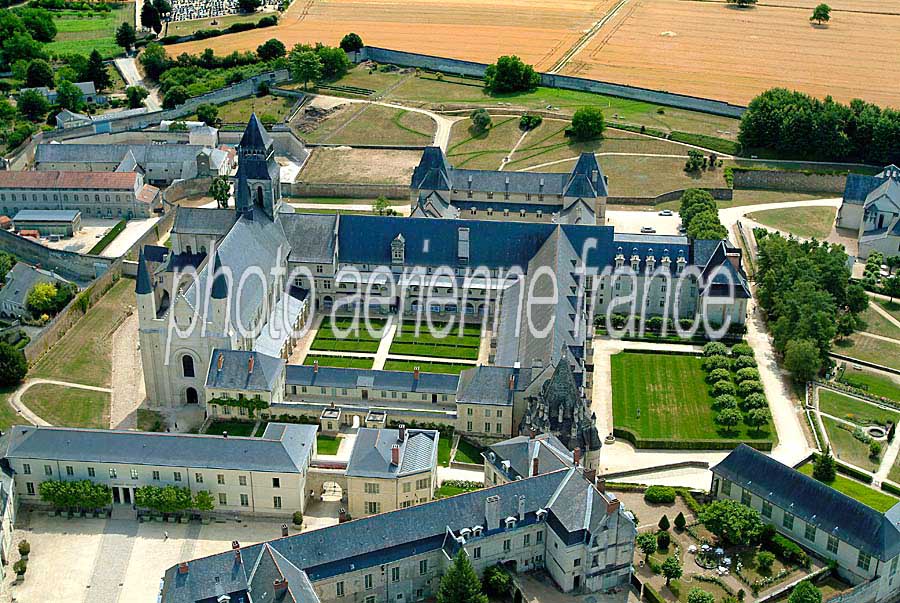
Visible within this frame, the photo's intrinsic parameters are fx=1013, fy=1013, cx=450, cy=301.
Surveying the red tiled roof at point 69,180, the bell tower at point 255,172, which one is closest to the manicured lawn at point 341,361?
the bell tower at point 255,172

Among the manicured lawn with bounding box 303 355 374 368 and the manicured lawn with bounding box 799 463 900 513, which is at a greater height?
the manicured lawn with bounding box 303 355 374 368

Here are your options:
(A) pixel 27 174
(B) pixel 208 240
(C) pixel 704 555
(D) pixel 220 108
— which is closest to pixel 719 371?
(C) pixel 704 555

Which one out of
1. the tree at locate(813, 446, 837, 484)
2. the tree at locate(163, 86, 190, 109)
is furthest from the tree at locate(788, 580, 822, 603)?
the tree at locate(163, 86, 190, 109)

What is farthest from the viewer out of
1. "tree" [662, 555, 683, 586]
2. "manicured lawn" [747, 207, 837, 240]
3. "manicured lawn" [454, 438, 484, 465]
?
"manicured lawn" [747, 207, 837, 240]

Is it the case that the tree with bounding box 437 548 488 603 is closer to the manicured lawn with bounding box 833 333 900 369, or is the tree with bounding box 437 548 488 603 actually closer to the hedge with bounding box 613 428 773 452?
the hedge with bounding box 613 428 773 452

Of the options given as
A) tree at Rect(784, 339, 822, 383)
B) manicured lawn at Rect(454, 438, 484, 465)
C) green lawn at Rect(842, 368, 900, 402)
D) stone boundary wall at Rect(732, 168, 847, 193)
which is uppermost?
stone boundary wall at Rect(732, 168, 847, 193)

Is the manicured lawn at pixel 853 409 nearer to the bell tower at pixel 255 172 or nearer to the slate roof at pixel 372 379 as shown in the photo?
the slate roof at pixel 372 379
